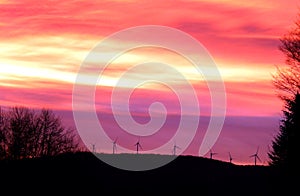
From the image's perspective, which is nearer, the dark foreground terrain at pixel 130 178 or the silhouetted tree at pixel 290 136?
the dark foreground terrain at pixel 130 178

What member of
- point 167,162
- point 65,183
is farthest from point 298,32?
point 65,183

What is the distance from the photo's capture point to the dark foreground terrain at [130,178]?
66500 millimetres

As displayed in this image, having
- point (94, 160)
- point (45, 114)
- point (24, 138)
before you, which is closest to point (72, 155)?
point (94, 160)

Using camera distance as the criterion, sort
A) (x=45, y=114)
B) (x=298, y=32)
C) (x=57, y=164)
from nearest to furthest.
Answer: (x=57, y=164) < (x=298, y=32) < (x=45, y=114)

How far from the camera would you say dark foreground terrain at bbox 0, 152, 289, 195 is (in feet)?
218

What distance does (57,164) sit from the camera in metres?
72.0

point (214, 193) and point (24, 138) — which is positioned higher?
point (24, 138)

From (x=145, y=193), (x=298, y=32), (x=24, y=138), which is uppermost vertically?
(x=298, y=32)

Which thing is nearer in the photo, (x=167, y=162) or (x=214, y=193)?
(x=214, y=193)

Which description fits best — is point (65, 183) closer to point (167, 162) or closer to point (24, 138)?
point (167, 162)

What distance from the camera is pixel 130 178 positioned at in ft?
232

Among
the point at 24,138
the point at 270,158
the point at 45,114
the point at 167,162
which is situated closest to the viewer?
the point at 167,162

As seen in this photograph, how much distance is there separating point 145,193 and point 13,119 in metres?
58.0

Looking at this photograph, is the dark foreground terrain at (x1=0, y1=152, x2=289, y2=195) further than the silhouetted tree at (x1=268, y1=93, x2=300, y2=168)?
No
